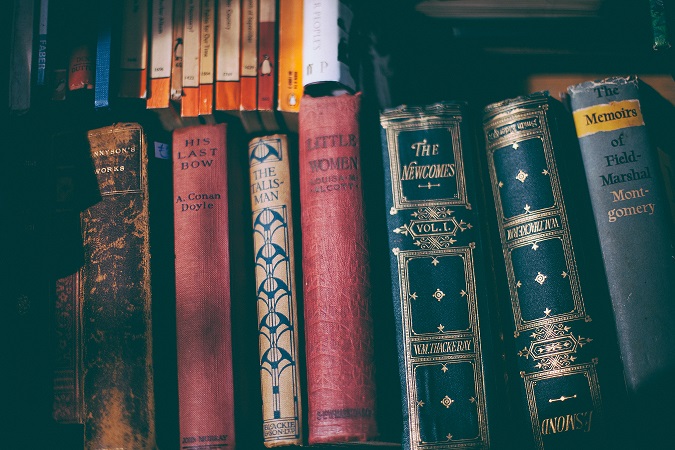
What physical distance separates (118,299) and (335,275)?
11.6 inches

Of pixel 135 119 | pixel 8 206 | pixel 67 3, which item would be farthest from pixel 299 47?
pixel 8 206

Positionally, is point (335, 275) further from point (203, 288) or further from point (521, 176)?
point (521, 176)

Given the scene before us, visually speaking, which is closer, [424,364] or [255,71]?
[424,364]

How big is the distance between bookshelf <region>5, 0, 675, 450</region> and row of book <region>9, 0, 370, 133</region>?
1.2 inches

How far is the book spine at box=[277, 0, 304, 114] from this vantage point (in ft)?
3.33

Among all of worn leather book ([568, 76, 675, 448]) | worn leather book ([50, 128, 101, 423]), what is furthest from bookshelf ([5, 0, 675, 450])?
worn leather book ([568, 76, 675, 448])

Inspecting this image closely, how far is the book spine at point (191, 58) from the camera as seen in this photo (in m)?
1.02

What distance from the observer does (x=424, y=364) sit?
2.90 ft

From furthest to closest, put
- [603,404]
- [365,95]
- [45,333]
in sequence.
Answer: [365,95]
[45,333]
[603,404]

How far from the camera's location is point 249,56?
1.03m

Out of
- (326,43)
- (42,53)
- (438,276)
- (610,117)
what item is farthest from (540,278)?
(42,53)

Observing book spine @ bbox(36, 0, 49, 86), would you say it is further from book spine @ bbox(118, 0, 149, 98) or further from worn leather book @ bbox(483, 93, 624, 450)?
worn leather book @ bbox(483, 93, 624, 450)

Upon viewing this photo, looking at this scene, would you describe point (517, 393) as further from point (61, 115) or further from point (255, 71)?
point (61, 115)

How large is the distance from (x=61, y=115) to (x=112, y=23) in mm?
160
